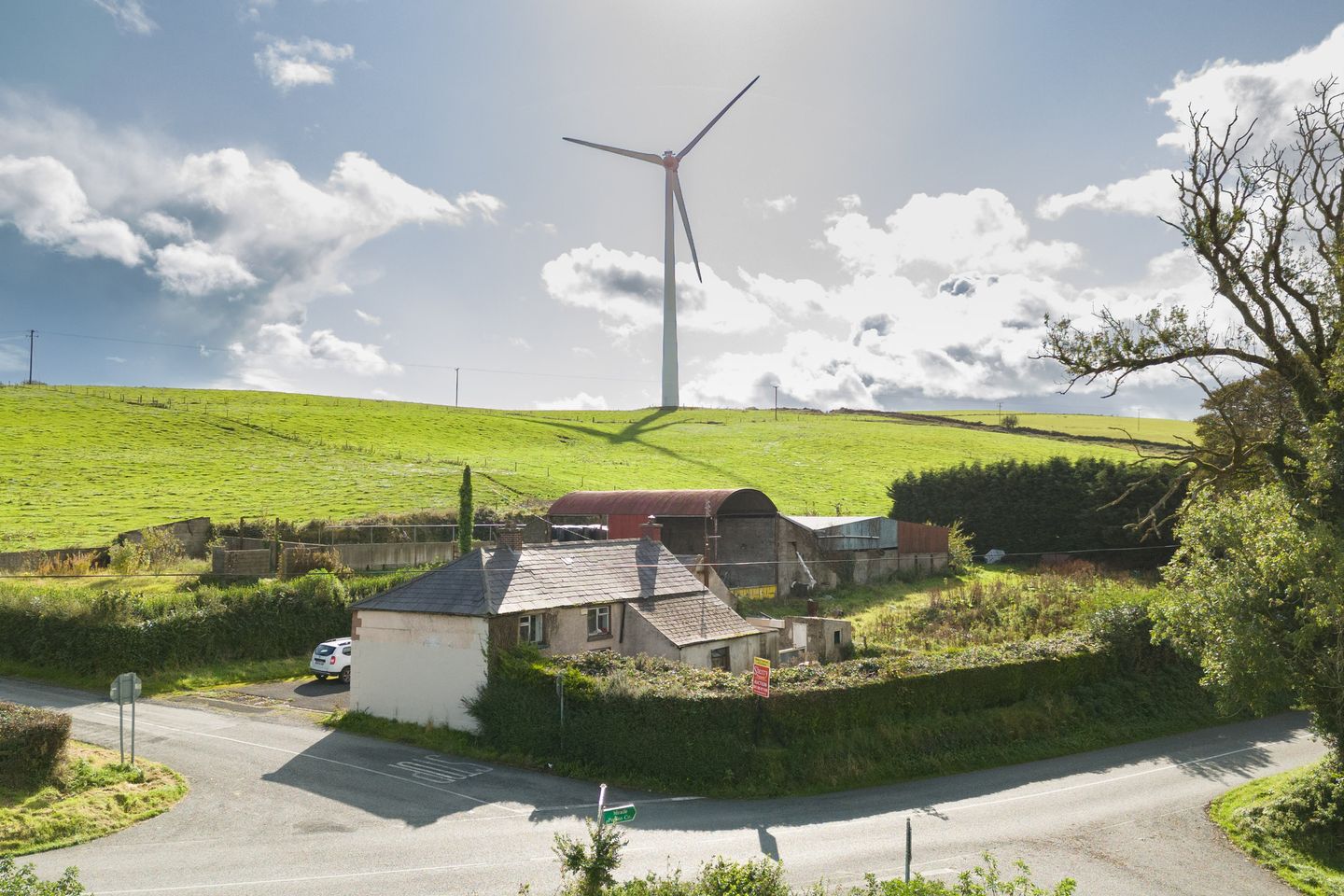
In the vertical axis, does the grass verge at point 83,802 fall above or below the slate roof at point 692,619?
below

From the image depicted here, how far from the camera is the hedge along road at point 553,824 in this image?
1600 cm

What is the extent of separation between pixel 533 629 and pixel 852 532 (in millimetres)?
31023

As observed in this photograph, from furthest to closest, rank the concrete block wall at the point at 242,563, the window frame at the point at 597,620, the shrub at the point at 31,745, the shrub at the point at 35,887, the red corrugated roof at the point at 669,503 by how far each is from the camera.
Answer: the red corrugated roof at the point at 669,503, the concrete block wall at the point at 242,563, the window frame at the point at 597,620, the shrub at the point at 31,745, the shrub at the point at 35,887

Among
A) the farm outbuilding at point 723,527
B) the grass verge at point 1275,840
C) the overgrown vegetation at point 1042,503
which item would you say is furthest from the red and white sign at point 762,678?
the overgrown vegetation at point 1042,503

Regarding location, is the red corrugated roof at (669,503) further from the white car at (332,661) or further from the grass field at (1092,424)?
the grass field at (1092,424)

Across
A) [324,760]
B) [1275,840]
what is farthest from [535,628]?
[1275,840]

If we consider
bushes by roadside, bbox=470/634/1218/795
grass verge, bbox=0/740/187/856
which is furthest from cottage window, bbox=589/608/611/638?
grass verge, bbox=0/740/187/856

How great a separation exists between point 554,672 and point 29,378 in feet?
378

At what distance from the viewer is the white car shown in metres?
32.7

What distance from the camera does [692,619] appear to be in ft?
96.0

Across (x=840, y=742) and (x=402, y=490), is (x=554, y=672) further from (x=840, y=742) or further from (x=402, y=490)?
(x=402, y=490)

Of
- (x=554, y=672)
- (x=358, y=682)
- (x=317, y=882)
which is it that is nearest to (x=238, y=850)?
(x=317, y=882)

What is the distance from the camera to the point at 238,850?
17.1 m

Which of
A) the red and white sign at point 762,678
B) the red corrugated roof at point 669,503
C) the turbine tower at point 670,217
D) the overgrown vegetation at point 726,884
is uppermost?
the turbine tower at point 670,217
